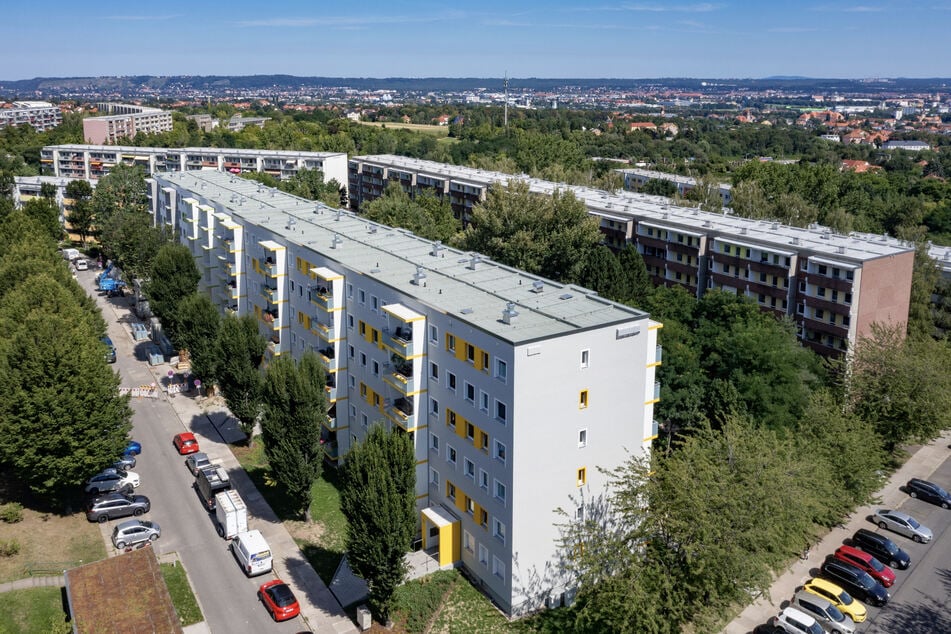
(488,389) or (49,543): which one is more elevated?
(488,389)

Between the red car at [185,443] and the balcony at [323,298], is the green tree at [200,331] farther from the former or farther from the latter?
the balcony at [323,298]

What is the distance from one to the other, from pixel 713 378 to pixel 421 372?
2113 cm

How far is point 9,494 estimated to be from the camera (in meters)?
43.3

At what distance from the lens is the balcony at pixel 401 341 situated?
38.2 metres

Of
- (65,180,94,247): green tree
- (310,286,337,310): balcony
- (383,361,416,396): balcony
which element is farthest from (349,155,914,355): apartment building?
(65,180,94,247): green tree

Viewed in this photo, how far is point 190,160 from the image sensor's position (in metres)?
127

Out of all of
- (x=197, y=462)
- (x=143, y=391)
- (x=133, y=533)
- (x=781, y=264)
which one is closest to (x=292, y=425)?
(x=133, y=533)

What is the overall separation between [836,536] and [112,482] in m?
39.7

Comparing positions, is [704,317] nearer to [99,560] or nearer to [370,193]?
[99,560]

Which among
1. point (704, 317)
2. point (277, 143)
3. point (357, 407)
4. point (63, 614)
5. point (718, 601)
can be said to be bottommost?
point (63, 614)

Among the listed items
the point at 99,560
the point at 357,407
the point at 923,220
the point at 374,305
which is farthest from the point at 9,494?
the point at 923,220

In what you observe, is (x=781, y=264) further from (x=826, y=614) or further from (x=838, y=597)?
(x=826, y=614)

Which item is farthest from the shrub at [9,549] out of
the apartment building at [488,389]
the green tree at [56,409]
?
the apartment building at [488,389]

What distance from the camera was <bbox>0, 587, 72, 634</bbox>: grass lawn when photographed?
108 ft
